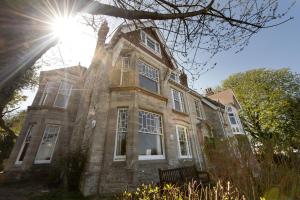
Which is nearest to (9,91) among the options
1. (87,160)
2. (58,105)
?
(87,160)

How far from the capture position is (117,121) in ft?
29.6

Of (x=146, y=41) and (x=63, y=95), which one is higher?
(x=146, y=41)

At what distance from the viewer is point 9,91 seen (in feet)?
5.80

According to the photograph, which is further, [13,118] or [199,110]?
[13,118]

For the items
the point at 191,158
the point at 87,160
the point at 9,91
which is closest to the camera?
the point at 9,91

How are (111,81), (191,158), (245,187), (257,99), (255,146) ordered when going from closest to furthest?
(245,187) < (255,146) < (111,81) < (191,158) < (257,99)

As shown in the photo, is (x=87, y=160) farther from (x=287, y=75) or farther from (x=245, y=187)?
(x=287, y=75)

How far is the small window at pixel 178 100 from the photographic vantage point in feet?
46.3

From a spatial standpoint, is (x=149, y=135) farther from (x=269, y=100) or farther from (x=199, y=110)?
(x=269, y=100)

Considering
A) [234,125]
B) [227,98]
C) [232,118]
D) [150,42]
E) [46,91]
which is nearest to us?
[46,91]

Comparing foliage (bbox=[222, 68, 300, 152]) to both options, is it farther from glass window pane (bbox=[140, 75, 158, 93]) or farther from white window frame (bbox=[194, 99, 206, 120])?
glass window pane (bbox=[140, 75, 158, 93])

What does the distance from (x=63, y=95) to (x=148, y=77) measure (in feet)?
25.6

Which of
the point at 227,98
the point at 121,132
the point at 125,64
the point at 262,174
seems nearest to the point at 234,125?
the point at 227,98

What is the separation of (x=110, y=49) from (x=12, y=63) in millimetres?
9589
